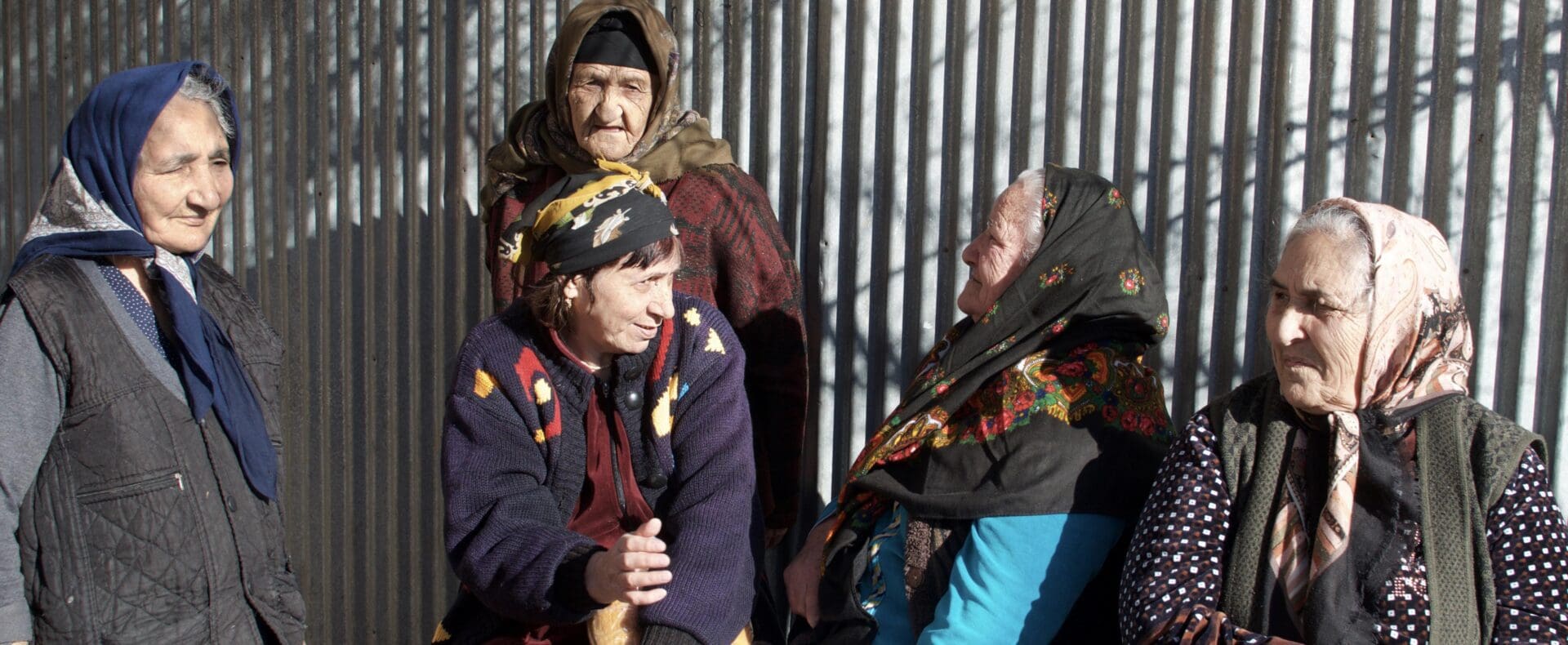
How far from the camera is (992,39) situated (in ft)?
10.2

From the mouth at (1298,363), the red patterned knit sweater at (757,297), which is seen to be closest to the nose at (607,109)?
the red patterned knit sweater at (757,297)

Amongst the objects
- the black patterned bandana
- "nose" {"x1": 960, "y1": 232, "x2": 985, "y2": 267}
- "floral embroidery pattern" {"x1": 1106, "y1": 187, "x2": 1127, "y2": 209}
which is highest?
"floral embroidery pattern" {"x1": 1106, "y1": 187, "x2": 1127, "y2": 209}

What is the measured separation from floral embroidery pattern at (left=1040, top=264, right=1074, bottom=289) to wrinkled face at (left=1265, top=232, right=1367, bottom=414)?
0.44 meters

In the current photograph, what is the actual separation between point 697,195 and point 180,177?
1161 mm

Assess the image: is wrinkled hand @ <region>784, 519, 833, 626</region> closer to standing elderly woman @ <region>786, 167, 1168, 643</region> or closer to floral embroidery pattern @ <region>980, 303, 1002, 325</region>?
standing elderly woman @ <region>786, 167, 1168, 643</region>

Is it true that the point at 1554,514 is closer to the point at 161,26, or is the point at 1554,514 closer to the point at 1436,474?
the point at 1436,474

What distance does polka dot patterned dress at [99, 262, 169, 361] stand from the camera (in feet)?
7.23

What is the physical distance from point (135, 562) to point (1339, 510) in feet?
6.44

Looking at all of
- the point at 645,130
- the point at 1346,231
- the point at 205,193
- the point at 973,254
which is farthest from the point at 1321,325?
the point at 205,193

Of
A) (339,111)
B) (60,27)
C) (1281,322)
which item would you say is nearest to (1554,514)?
(1281,322)

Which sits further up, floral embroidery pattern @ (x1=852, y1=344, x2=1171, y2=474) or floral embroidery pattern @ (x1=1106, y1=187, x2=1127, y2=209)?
floral embroidery pattern @ (x1=1106, y1=187, x2=1127, y2=209)

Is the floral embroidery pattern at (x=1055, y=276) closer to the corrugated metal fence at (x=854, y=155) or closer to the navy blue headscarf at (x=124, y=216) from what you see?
the corrugated metal fence at (x=854, y=155)

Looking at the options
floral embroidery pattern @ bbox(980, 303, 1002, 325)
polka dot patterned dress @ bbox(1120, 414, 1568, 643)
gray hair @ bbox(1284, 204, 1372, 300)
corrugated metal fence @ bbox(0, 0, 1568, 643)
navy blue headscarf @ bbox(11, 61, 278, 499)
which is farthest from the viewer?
corrugated metal fence @ bbox(0, 0, 1568, 643)

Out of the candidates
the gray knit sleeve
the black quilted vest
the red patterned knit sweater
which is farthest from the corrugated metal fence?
the gray knit sleeve
